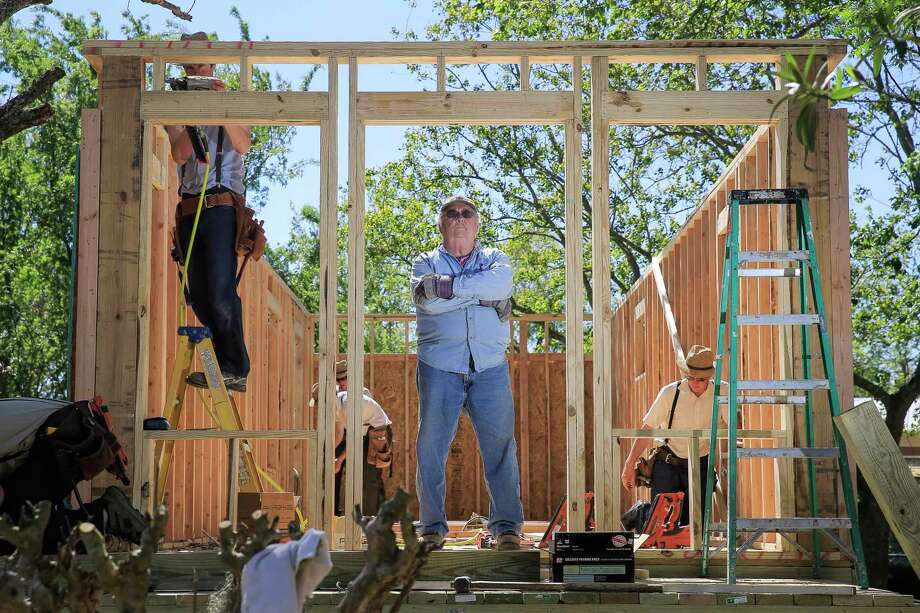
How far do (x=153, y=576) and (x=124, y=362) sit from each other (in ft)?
4.26

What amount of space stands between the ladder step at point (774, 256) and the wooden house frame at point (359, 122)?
42 cm

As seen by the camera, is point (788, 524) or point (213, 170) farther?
point (213, 170)

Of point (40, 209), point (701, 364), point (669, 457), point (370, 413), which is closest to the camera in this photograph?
point (669, 457)

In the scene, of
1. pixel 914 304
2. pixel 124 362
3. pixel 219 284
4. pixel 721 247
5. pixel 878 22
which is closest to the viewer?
pixel 878 22

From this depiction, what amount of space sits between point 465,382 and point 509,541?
842 mm

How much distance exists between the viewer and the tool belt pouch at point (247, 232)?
6.65 metres

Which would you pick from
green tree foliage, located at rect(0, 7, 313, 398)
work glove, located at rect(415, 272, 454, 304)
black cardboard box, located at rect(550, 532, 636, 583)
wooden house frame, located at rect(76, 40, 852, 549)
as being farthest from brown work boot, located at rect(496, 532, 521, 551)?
green tree foliage, located at rect(0, 7, 313, 398)

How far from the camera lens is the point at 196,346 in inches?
249

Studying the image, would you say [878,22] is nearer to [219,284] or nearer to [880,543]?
[219,284]

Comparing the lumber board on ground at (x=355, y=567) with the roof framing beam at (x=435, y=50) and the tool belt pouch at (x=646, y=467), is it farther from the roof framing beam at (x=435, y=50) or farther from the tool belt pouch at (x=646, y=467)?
the roof framing beam at (x=435, y=50)

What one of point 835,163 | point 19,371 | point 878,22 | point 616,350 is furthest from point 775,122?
point 19,371

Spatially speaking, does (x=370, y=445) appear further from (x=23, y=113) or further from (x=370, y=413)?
(x=23, y=113)

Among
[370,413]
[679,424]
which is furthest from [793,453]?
[370,413]

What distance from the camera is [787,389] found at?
571 cm
